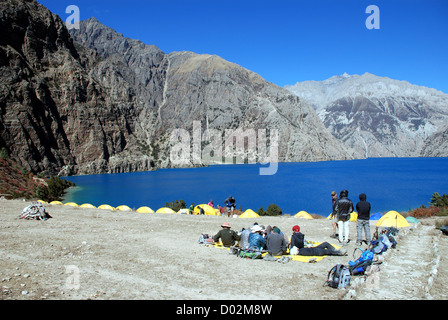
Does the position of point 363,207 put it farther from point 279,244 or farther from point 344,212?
point 279,244

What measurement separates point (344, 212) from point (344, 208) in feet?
0.55

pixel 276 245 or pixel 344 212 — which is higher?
pixel 344 212

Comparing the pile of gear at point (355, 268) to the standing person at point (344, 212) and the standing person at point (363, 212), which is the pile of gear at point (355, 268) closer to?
the standing person at point (363, 212)

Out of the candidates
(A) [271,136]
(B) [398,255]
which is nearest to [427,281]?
(B) [398,255]

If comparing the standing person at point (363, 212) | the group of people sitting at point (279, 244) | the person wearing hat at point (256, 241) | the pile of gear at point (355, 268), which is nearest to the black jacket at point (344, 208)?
the standing person at point (363, 212)

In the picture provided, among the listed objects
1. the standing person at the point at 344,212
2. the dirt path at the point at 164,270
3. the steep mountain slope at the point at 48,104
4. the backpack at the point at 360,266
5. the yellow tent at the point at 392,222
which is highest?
the steep mountain slope at the point at 48,104

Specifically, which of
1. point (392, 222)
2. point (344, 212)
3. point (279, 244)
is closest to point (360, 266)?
point (279, 244)

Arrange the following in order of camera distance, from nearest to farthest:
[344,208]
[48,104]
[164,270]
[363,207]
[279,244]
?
[164,270], [279,244], [363,207], [344,208], [48,104]

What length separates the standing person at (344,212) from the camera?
13484 mm

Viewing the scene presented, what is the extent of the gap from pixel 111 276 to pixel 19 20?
5362 inches

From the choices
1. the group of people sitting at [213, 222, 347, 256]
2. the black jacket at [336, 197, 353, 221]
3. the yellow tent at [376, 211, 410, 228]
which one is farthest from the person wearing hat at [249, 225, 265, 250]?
the yellow tent at [376, 211, 410, 228]

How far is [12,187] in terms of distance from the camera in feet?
135

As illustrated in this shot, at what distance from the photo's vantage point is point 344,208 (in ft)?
44.3
